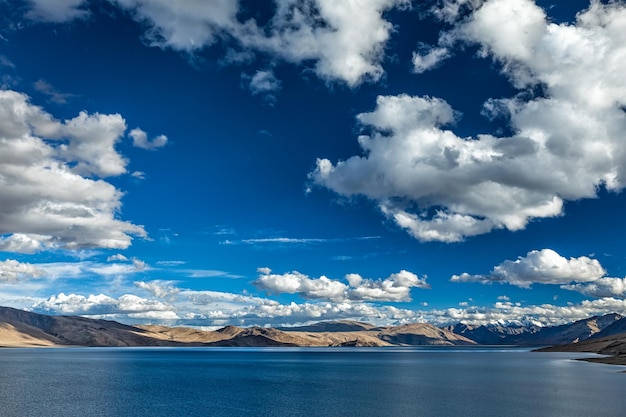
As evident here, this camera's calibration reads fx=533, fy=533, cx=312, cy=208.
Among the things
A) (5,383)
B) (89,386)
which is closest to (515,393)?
(89,386)

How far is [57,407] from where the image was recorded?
101 metres

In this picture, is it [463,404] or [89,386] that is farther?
[89,386]

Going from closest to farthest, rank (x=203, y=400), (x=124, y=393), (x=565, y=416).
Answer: (x=565, y=416), (x=203, y=400), (x=124, y=393)

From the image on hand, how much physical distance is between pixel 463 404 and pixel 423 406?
8.28 meters

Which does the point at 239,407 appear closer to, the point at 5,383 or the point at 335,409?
the point at 335,409

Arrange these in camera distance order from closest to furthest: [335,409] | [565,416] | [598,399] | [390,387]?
[565,416] < [335,409] < [598,399] < [390,387]

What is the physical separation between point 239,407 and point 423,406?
35.6 meters

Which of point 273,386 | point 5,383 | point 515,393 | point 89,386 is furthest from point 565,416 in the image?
point 5,383

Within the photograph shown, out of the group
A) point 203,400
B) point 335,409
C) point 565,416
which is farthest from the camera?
point 203,400

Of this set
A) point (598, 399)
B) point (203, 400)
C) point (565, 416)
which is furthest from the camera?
point (203, 400)

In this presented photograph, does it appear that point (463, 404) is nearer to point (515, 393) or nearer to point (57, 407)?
point (515, 393)

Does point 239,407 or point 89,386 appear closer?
point 239,407

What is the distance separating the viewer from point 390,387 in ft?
461

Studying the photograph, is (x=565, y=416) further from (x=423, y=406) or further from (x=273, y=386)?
(x=273, y=386)
